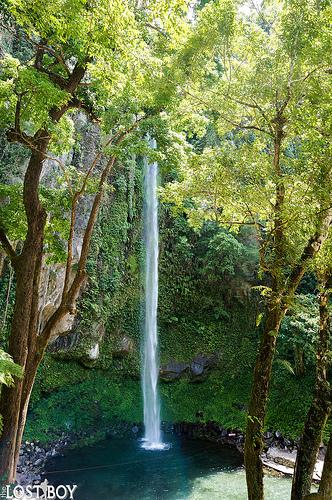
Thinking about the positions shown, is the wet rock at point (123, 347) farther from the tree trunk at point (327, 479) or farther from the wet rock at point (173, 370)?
the tree trunk at point (327, 479)

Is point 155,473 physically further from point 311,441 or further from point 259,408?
point 259,408

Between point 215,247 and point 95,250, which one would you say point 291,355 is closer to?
point 215,247

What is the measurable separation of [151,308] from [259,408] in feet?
29.8

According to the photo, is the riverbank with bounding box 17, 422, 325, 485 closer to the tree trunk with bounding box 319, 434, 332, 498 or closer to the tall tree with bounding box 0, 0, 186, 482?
the tree trunk with bounding box 319, 434, 332, 498

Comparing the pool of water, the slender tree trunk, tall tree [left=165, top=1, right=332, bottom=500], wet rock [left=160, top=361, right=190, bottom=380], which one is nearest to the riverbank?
the pool of water

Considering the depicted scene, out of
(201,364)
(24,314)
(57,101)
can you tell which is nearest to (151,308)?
(201,364)

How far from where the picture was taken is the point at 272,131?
16.8ft

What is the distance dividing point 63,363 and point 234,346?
5.89 meters

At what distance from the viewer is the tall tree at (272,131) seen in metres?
4.27

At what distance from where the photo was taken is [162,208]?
14.4m

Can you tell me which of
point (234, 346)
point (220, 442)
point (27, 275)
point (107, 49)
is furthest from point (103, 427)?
point (107, 49)

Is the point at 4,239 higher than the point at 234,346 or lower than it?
higher

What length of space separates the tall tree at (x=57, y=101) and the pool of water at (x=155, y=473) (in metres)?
4.16

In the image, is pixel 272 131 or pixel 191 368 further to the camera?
pixel 191 368
